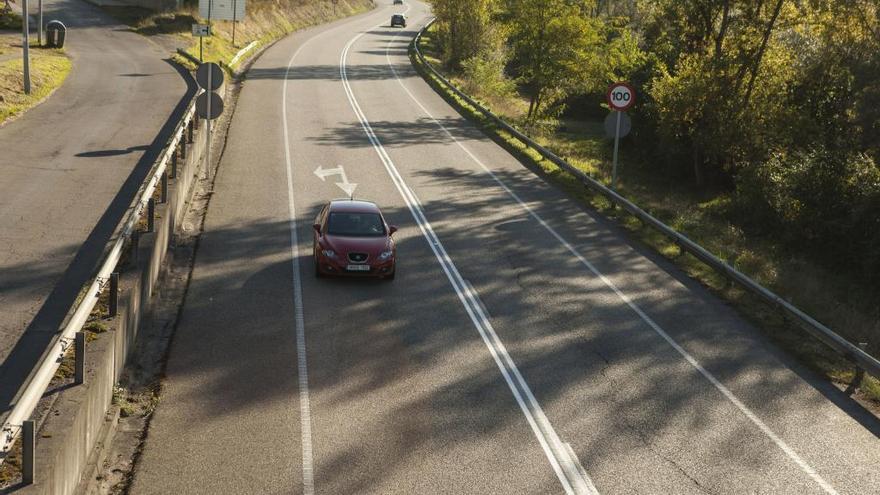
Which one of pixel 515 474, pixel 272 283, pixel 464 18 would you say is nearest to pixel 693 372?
pixel 515 474

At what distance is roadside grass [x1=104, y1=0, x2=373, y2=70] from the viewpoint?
166ft

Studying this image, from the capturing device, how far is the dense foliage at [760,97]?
25.0 meters

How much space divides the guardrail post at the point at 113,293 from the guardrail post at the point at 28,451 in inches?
194

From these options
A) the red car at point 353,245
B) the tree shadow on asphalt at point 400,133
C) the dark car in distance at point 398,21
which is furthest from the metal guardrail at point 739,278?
the dark car in distance at point 398,21

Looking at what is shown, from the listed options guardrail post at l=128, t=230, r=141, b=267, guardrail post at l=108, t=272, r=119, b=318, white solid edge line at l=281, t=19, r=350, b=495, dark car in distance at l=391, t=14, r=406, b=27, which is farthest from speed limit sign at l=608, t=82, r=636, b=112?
dark car in distance at l=391, t=14, r=406, b=27

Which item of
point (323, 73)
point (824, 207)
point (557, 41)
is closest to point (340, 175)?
point (824, 207)

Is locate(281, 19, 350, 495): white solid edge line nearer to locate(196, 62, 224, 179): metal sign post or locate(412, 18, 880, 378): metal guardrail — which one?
locate(196, 62, 224, 179): metal sign post

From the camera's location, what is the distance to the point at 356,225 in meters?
17.8

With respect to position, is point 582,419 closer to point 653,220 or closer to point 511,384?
point 511,384

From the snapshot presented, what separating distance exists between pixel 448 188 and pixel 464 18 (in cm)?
3725

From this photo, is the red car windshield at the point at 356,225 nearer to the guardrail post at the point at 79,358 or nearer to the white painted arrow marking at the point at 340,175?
the white painted arrow marking at the point at 340,175

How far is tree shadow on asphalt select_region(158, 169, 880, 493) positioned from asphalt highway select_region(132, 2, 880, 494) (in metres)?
0.04

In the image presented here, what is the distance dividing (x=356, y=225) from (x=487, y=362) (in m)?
5.42

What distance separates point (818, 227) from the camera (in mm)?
24703
